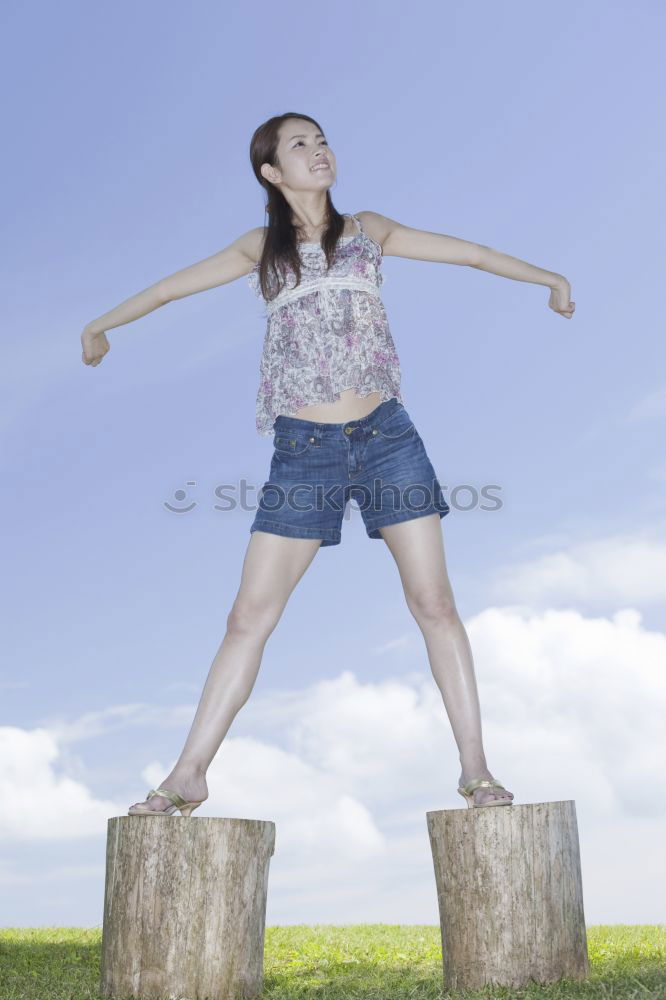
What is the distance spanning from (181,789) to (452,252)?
3.06m

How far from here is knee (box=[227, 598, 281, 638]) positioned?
462 centimetres

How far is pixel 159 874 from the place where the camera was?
4281mm

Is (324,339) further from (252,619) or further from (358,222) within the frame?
(252,619)

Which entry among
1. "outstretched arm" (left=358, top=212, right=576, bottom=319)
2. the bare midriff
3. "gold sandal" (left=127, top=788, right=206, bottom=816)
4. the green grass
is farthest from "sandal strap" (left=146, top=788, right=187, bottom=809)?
"outstretched arm" (left=358, top=212, right=576, bottom=319)

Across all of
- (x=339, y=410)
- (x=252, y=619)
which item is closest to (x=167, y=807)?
(x=252, y=619)

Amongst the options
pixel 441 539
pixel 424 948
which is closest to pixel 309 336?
pixel 441 539

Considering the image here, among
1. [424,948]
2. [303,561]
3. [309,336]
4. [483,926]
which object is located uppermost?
[309,336]

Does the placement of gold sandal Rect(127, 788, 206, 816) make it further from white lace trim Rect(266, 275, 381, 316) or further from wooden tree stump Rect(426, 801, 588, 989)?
white lace trim Rect(266, 275, 381, 316)

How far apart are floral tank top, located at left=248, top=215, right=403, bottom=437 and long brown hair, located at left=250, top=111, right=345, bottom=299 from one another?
44mm

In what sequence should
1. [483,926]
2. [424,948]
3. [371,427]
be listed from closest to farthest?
[483,926], [371,427], [424,948]

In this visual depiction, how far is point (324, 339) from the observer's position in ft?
15.5

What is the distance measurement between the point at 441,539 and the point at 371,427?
25.7 inches

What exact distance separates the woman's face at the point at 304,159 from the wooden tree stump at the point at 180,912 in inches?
123

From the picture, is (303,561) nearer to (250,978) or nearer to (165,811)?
(165,811)
